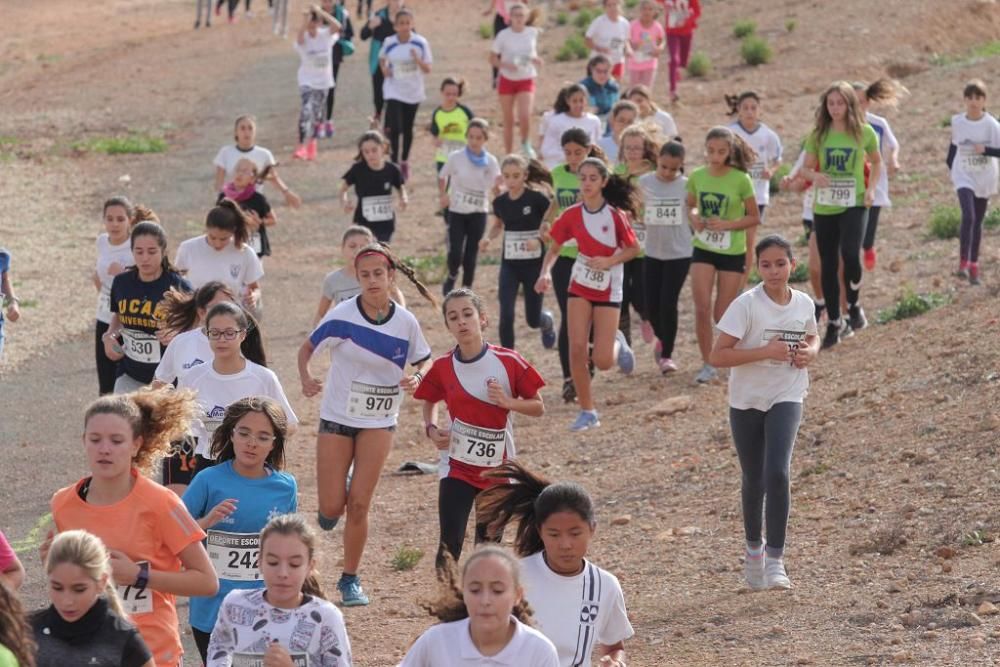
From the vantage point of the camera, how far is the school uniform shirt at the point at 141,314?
35.4 feet

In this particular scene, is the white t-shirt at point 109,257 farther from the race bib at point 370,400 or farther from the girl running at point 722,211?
the girl running at point 722,211

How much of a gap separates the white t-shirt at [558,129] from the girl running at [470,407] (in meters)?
8.50

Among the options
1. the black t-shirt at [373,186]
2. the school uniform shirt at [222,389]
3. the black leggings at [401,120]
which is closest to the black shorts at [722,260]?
the black t-shirt at [373,186]

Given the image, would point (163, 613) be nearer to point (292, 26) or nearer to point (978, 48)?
point (978, 48)

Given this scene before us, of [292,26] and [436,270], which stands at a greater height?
[292,26]

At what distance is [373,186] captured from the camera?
16.4m

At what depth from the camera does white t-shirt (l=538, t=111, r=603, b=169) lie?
696 inches

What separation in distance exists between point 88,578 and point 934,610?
443cm

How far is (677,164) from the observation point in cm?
1414

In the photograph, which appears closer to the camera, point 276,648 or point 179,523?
point 276,648

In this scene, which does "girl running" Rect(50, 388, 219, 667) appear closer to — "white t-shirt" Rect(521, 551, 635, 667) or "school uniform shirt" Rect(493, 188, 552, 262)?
"white t-shirt" Rect(521, 551, 635, 667)

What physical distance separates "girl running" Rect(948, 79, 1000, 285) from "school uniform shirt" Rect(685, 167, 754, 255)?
112 inches

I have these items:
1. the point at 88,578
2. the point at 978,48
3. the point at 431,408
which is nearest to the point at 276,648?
the point at 88,578

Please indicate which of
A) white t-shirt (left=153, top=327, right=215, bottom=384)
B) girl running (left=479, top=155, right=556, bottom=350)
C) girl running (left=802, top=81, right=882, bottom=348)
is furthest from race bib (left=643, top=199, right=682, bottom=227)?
white t-shirt (left=153, top=327, right=215, bottom=384)
